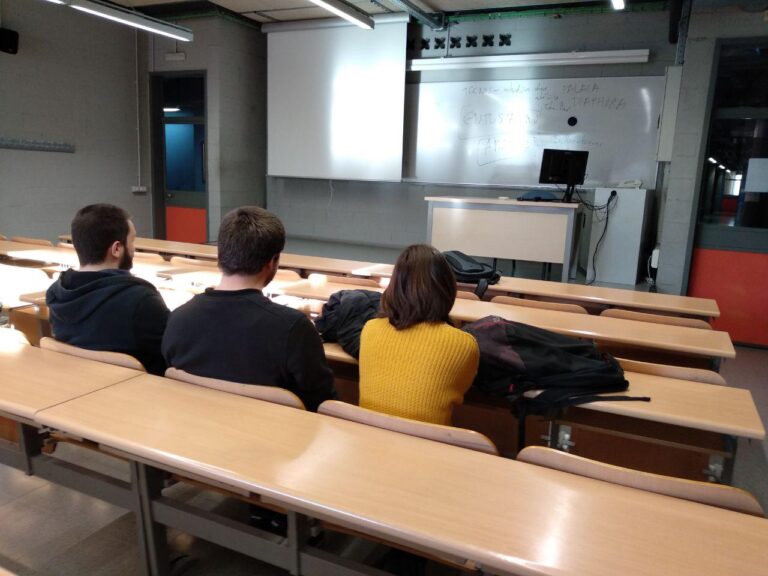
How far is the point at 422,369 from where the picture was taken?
1.57 m

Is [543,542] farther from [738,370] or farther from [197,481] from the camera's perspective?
[738,370]

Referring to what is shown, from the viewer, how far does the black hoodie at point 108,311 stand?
6.09ft

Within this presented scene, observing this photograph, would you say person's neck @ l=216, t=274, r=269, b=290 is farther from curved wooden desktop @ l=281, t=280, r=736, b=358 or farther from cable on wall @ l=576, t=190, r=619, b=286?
cable on wall @ l=576, t=190, r=619, b=286

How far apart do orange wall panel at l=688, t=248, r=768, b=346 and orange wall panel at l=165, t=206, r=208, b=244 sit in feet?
19.4

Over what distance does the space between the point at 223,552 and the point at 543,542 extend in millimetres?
1294

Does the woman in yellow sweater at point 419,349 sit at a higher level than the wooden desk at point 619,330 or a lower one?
higher

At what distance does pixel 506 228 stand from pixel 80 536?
175 inches

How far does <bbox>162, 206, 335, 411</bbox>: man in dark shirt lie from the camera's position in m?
1.55

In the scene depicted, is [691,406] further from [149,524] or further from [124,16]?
[124,16]

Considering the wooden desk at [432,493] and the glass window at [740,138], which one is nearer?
the wooden desk at [432,493]

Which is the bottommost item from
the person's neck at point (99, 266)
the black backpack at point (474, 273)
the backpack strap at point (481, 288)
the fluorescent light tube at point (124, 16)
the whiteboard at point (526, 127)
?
the backpack strap at point (481, 288)

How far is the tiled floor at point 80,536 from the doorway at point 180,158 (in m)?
5.67

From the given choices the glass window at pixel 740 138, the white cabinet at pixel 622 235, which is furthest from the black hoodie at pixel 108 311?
the white cabinet at pixel 622 235

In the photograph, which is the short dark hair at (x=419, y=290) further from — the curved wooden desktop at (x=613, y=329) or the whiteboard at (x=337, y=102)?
the whiteboard at (x=337, y=102)
